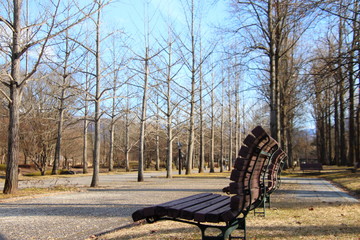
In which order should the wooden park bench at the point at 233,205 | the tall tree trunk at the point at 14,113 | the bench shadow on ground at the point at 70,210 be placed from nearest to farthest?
the wooden park bench at the point at 233,205 < the bench shadow on ground at the point at 70,210 < the tall tree trunk at the point at 14,113

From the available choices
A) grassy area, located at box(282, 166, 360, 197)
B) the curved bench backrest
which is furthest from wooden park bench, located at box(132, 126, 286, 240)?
grassy area, located at box(282, 166, 360, 197)

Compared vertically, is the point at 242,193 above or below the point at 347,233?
above

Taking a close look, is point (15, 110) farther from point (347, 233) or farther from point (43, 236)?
point (347, 233)

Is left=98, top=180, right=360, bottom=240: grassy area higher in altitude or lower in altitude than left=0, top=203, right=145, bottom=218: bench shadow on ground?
higher

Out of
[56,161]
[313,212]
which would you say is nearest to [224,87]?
[56,161]

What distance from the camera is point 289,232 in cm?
487

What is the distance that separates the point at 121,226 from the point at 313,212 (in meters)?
3.68

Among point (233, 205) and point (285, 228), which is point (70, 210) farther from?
point (233, 205)

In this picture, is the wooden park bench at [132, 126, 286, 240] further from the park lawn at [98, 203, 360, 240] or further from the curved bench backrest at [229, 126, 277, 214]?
the park lawn at [98, 203, 360, 240]

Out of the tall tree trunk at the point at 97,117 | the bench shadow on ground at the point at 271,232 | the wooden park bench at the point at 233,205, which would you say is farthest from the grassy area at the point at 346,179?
the tall tree trunk at the point at 97,117

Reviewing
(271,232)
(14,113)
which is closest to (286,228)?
(271,232)

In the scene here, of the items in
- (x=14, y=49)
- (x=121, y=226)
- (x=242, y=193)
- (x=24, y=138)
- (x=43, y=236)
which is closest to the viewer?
(x=242, y=193)

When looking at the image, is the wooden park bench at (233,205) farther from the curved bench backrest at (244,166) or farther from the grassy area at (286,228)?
the grassy area at (286,228)

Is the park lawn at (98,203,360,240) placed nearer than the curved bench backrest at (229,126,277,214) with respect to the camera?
No
